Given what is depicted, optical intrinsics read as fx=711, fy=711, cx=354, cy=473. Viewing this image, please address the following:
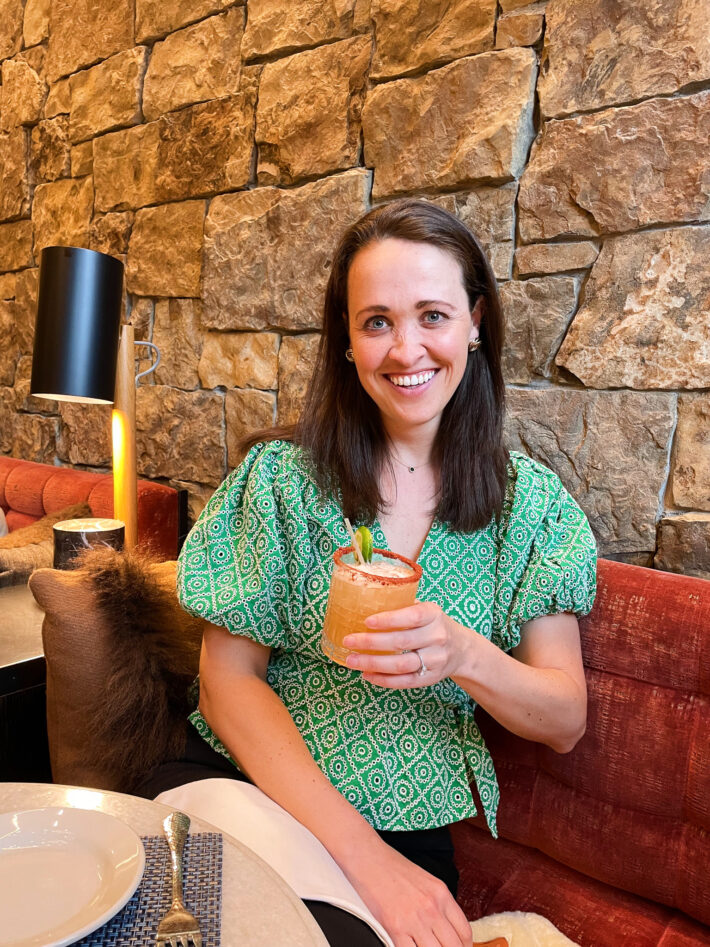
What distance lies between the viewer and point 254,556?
1285 millimetres

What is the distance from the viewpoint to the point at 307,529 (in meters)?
1.32

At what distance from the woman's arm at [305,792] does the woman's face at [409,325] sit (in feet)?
1.72

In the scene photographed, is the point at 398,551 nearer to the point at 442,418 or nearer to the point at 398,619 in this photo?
the point at 442,418

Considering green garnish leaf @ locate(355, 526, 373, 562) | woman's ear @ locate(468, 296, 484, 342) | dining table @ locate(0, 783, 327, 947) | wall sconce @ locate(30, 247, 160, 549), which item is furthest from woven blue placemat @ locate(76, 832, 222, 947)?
wall sconce @ locate(30, 247, 160, 549)

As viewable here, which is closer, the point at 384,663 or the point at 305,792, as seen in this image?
the point at 384,663

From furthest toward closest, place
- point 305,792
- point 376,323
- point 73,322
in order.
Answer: point 73,322, point 376,323, point 305,792

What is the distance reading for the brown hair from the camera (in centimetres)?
132

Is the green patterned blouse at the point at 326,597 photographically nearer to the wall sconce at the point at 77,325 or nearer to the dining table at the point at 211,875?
the dining table at the point at 211,875

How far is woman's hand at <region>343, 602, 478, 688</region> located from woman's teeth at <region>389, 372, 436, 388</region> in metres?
0.45

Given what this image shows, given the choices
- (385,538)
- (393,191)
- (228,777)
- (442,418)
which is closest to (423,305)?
(442,418)

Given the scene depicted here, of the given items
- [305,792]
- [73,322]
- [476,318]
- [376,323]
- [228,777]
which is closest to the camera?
[305,792]

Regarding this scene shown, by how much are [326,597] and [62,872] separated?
653mm

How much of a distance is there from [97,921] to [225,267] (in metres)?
1.98

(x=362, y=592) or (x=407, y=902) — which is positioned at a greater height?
(x=362, y=592)
